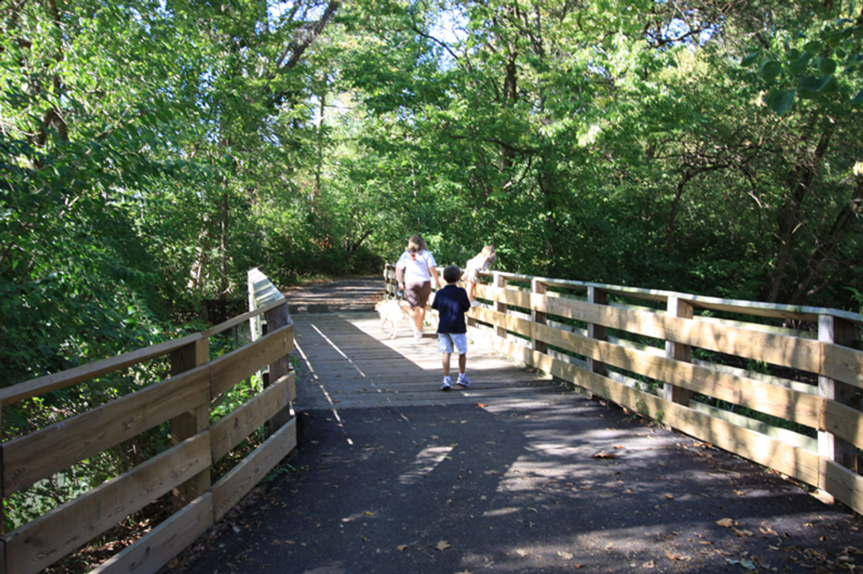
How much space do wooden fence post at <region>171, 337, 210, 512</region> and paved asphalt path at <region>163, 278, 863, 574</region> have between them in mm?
271

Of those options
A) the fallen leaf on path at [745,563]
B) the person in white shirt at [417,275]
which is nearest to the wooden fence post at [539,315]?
the person in white shirt at [417,275]

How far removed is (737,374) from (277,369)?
3.80 meters

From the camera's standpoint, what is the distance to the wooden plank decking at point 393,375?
7.43 m

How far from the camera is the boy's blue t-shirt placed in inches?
312

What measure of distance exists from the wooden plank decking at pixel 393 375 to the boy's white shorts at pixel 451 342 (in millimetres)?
477

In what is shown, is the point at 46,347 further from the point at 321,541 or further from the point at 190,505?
the point at 321,541

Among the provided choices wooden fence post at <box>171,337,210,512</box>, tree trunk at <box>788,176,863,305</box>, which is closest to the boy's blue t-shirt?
wooden fence post at <box>171,337,210,512</box>

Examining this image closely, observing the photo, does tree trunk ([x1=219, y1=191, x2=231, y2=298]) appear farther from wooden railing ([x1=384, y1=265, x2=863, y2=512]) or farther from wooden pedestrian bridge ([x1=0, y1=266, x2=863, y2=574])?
wooden railing ([x1=384, y1=265, x2=863, y2=512])

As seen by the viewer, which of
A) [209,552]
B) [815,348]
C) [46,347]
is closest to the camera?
[209,552]

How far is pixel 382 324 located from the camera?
1279cm

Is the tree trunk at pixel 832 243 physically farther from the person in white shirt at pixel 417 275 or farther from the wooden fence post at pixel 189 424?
the wooden fence post at pixel 189 424

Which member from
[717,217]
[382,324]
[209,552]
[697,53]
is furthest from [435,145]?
[209,552]

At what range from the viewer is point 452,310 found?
7.93 m

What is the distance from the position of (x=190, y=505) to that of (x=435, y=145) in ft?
37.6
